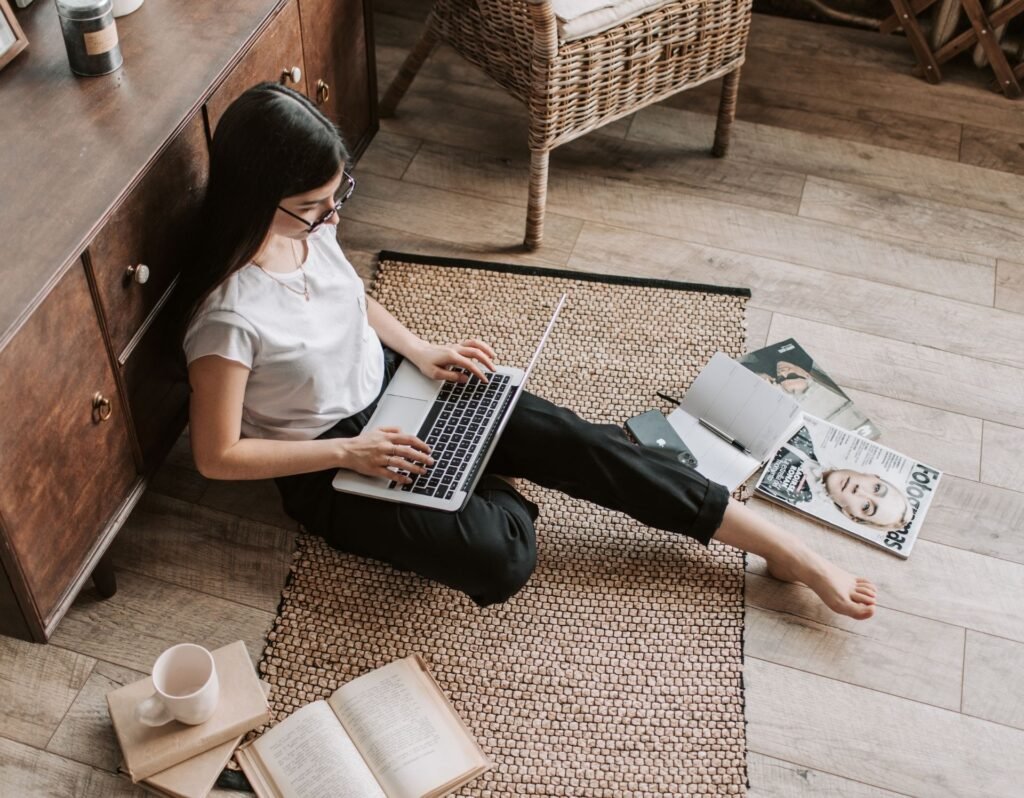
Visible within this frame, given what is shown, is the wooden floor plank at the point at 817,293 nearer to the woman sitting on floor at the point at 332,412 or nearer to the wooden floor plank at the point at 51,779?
the woman sitting on floor at the point at 332,412

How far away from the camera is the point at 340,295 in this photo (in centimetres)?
155

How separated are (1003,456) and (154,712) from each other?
4.63 feet

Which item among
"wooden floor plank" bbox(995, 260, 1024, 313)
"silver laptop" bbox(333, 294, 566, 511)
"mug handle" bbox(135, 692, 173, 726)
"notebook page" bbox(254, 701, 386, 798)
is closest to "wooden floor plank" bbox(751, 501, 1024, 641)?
"silver laptop" bbox(333, 294, 566, 511)

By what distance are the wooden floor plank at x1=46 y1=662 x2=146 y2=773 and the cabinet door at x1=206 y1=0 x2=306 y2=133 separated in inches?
30.5

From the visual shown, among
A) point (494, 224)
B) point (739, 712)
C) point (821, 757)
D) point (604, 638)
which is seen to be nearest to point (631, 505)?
point (604, 638)

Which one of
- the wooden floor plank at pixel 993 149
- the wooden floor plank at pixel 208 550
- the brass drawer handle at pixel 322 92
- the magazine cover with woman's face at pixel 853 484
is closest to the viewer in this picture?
the wooden floor plank at pixel 208 550

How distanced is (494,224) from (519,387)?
2.24ft

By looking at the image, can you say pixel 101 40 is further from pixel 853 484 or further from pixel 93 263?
pixel 853 484

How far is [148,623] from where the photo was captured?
1601 mm

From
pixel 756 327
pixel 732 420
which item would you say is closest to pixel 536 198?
pixel 756 327

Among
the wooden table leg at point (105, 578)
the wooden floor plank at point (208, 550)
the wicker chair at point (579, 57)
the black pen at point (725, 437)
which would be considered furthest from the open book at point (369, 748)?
the wicker chair at point (579, 57)

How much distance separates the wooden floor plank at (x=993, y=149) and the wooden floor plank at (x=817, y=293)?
0.47m

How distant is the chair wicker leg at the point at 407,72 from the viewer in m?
2.33

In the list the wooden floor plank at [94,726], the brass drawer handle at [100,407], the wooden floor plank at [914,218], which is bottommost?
the wooden floor plank at [94,726]
